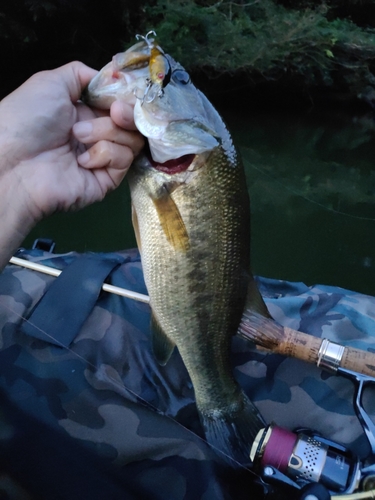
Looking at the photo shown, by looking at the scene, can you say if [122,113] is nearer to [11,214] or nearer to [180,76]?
[180,76]

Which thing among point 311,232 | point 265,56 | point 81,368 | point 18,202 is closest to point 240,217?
point 18,202

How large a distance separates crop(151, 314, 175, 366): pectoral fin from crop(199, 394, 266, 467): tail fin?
0.87ft

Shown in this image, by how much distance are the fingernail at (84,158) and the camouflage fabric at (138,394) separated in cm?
68

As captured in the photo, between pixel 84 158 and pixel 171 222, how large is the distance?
0.38 meters

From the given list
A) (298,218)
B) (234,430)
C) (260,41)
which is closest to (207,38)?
(260,41)

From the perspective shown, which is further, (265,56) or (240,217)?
(265,56)

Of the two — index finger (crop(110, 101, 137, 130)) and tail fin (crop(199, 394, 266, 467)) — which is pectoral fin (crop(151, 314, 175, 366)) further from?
index finger (crop(110, 101, 137, 130))

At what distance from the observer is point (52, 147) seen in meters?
1.56

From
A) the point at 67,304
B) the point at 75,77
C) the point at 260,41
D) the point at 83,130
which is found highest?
the point at 75,77

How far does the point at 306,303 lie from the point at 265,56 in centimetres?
1145

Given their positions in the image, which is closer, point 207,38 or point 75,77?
point 75,77

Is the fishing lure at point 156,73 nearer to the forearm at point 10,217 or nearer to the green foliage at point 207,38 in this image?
the forearm at point 10,217

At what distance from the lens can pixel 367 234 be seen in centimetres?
575

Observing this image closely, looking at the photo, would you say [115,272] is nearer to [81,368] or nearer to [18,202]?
[81,368]
